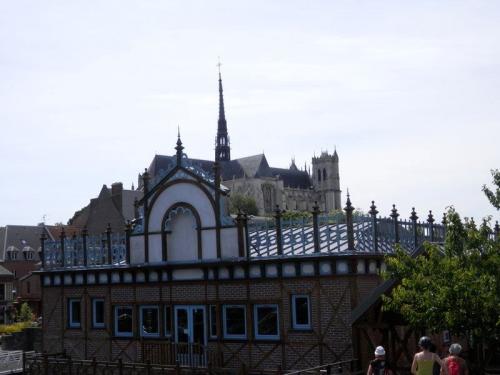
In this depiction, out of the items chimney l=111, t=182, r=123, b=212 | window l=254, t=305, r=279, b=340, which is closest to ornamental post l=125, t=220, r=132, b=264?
window l=254, t=305, r=279, b=340

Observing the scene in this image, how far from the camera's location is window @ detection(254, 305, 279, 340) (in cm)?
2575

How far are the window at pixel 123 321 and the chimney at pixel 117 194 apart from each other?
Result: 43480 mm

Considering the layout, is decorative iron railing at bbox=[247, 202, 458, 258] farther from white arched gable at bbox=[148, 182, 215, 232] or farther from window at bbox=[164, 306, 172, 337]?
window at bbox=[164, 306, 172, 337]

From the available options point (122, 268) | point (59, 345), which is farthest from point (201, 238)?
point (59, 345)

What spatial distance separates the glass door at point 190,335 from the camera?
27.3 meters

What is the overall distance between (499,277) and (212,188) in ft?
41.1

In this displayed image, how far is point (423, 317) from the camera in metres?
17.7

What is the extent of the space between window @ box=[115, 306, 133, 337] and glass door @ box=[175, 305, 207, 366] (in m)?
2.49

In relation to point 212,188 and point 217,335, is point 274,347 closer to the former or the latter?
point 217,335

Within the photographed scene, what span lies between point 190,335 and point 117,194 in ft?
155

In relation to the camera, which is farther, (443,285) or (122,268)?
(122,268)

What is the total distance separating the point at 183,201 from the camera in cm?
2808

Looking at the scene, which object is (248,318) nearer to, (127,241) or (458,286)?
(127,241)

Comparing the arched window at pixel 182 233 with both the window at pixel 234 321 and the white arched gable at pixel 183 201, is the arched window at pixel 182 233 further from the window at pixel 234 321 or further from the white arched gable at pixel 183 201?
the window at pixel 234 321
